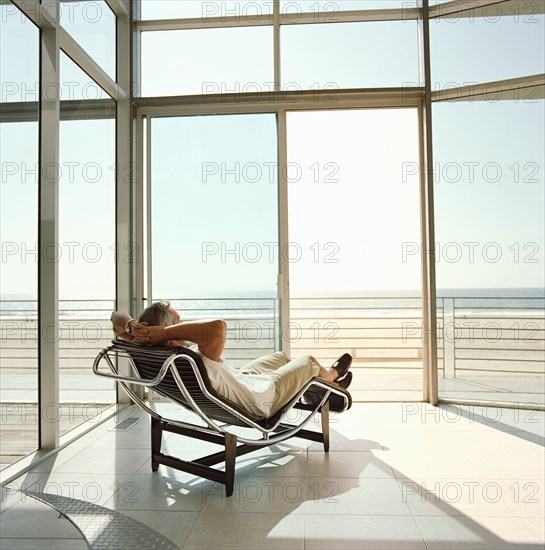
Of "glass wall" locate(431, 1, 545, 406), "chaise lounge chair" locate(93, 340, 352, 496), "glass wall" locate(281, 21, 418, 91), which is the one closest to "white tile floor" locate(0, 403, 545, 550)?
"chaise lounge chair" locate(93, 340, 352, 496)

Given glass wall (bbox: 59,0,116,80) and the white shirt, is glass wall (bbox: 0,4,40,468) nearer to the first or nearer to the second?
glass wall (bbox: 59,0,116,80)

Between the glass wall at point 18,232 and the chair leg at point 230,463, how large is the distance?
3.67ft

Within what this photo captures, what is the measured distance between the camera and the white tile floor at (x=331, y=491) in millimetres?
2143

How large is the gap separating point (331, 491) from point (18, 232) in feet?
6.95

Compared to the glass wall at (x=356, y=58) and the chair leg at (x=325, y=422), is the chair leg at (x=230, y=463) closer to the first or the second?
the chair leg at (x=325, y=422)

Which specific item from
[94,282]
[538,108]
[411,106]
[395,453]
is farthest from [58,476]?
[538,108]

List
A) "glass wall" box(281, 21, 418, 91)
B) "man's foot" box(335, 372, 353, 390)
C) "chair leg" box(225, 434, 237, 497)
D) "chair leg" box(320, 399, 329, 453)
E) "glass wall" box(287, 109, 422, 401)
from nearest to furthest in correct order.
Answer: "chair leg" box(225, 434, 237, 497), "chair leg" box(320, 399, 329, 453), "man's foot" box(335, 372, 353, 390), "glass wall" box(281, 21, 418, 91), "glass wall" box(287, 109, 422, 401)

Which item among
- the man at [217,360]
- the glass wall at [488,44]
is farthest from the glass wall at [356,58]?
the man at [217,360]

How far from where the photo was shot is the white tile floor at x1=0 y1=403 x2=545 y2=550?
2143 millimetres

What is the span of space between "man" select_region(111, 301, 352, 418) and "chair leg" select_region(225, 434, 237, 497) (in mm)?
171

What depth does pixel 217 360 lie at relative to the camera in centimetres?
256

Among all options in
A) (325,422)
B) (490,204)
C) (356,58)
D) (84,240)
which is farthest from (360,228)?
(325,422)

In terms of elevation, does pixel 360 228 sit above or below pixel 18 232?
above

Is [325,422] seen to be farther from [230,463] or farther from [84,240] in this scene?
[84,240]
